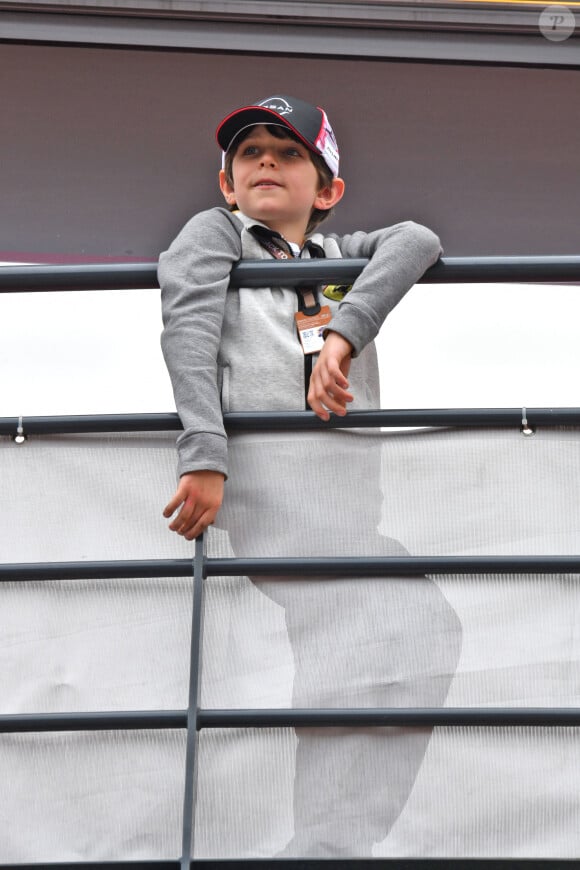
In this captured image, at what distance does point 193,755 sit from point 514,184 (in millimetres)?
4296

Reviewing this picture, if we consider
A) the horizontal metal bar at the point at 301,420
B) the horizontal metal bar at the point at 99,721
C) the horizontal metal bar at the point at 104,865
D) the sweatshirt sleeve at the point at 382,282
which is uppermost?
the sweatshirt sleeve at the point at 382,282

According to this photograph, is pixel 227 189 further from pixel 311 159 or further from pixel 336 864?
pixel 336 864

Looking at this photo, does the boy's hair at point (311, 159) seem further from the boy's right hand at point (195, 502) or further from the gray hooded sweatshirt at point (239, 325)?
the boy's right hand at point (195, 502)

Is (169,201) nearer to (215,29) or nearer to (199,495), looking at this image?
(215,29)

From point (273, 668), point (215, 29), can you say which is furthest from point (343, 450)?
point (215, 29)

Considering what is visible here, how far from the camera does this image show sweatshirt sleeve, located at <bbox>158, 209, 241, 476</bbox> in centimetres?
194

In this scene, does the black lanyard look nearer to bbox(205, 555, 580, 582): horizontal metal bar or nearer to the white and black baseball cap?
Answer: the white and black baseball cap

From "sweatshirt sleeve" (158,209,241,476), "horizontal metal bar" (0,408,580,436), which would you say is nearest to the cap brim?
"sweatshirt sleeve" (158,209,241,476)

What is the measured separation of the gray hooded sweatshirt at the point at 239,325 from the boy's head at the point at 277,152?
25 cm

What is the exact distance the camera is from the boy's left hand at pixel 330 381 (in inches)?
77.7

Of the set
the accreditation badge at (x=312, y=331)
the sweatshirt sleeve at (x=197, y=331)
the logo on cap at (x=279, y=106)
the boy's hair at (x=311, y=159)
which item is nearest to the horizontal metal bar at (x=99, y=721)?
the sweatshirt sleeve at (x=197, y=331)

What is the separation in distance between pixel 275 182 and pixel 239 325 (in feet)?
1.56

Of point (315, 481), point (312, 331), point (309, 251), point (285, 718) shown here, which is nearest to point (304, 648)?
point (285, 718)

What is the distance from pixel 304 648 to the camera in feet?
6.37
